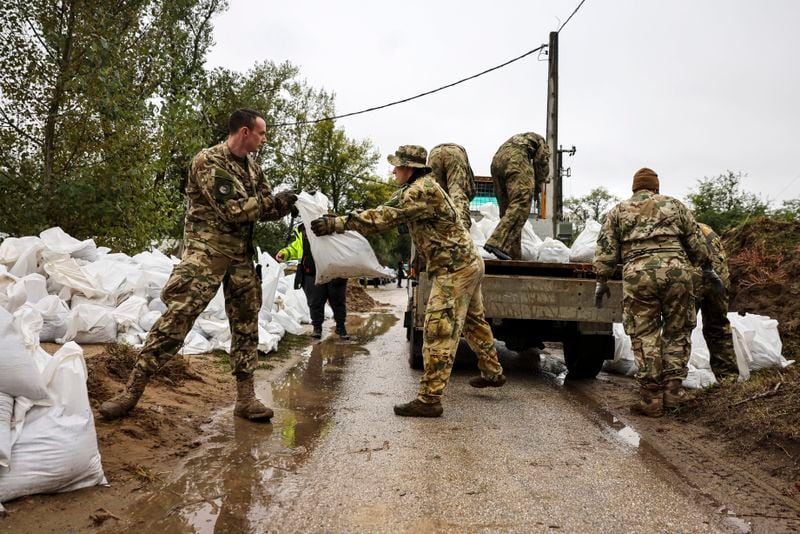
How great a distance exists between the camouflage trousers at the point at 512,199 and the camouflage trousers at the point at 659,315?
1.79m

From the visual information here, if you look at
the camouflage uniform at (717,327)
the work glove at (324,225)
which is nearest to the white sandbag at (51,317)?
the work glove at (324,225)

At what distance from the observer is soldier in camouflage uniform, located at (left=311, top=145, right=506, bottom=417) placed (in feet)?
14.5

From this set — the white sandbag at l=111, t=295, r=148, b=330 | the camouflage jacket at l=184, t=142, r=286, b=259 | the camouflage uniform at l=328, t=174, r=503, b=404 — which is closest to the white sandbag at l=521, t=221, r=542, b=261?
the camouflage uniform at l=328, t=174, r=503, b=404

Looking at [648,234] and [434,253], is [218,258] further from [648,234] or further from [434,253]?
[648,234]

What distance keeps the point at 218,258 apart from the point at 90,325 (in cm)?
291

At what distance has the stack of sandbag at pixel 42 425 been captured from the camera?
2.46 meters

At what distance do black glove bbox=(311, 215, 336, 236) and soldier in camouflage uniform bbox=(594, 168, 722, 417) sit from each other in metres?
2.25

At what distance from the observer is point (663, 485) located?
305 cm

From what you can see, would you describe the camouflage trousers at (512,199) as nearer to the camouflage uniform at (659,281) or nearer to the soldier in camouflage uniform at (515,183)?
the soldier in camouflage uniform at (515,183)

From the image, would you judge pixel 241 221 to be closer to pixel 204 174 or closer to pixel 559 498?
pixel 204 174

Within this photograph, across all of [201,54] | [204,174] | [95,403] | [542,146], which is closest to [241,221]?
[204,174]

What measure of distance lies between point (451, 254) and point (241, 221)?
1531 mm

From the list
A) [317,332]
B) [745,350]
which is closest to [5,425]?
[745,350]

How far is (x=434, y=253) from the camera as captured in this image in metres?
4.67
